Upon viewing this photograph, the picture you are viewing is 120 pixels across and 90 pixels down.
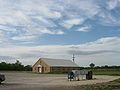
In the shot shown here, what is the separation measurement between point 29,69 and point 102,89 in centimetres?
9509

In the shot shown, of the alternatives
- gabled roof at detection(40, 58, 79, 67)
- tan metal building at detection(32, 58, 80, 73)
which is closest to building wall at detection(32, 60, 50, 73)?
tan metal building at detection(32, 58, 80, 73)

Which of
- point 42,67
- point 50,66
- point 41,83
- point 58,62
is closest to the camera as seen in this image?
point 41,83

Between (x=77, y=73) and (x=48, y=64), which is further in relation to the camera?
(x=48, y=64)

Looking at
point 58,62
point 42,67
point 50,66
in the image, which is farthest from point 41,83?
point 58,62

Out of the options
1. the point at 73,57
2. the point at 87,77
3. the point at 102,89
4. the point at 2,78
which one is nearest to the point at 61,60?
the point at 73,57

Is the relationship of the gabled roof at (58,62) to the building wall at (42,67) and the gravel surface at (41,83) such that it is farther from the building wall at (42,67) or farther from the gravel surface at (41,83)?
the gravel surface at (41,83)

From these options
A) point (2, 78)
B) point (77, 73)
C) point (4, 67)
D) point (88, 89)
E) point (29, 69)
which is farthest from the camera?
point (29, 69)

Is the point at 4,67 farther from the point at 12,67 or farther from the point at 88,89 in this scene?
the point at 88,89

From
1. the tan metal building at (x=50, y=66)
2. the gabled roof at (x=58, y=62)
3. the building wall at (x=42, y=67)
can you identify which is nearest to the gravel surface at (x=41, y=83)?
the building wall at (x=42, y=67)

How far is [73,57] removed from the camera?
12375cm

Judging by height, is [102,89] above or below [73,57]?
below

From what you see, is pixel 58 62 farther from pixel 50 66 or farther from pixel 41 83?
pixel 41 83

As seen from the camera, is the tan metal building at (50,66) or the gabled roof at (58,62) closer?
the tan metal building at (50,66)

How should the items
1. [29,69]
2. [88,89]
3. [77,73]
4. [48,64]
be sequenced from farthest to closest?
[29,69] < [48,64] < [77,73] < [88,89]
